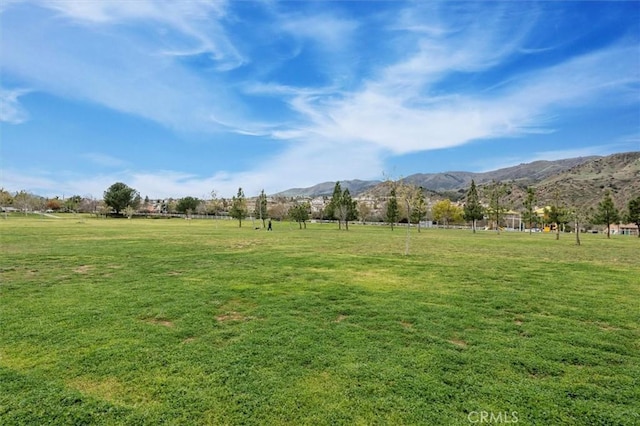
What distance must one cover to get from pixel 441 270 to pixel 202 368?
1091 cm

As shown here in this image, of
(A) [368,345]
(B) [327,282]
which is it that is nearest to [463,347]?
(A) [368,345]

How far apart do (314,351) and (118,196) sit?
4339 inches

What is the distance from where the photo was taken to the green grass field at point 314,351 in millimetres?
3990

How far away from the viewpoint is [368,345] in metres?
5.80

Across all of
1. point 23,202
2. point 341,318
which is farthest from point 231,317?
point 23,202

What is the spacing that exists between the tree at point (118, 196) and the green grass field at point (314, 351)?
101 metres

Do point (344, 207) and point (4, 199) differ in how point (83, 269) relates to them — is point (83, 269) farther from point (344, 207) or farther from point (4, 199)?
point (4, 199)

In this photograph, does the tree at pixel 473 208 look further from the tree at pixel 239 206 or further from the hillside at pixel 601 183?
the tree at pixel 239 206

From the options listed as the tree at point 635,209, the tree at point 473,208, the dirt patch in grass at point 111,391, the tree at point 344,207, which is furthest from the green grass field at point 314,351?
the tree at point 473,208

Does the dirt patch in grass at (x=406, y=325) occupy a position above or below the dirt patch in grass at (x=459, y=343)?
above

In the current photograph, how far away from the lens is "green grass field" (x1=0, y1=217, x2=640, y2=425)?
3990 millimetres

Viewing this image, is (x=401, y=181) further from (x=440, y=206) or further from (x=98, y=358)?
(x=440, y=206)

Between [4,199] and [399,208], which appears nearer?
[399,208]

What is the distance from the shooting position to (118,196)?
98.8 metres
